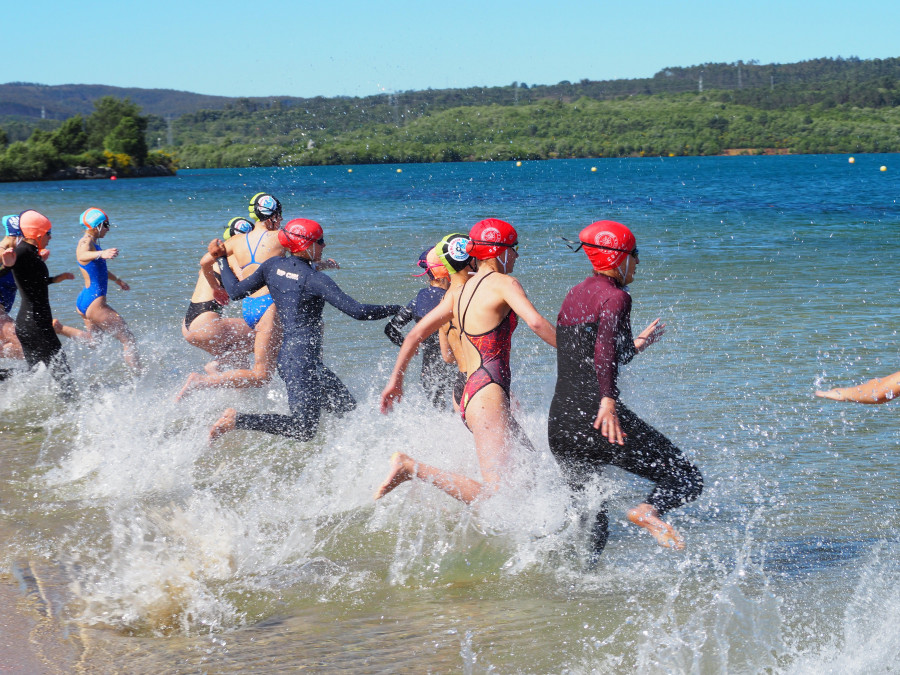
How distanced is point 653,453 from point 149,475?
391cm

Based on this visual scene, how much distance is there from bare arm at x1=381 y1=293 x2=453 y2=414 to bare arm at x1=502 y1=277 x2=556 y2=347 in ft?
1.45

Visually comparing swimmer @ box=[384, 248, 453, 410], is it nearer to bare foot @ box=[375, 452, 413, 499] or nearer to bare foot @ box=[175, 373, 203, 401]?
bare foot @ box=[375, 452, 413, 499]

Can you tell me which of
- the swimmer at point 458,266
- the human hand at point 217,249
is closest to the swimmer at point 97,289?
the human hand at point 217,249

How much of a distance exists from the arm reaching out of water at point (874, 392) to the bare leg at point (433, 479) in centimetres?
181

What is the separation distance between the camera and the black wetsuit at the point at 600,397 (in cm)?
411

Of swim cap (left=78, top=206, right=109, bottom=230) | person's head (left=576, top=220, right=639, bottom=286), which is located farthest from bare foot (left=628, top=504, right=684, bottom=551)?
swim cap (left=78, top=206, right=109, bottom=230)

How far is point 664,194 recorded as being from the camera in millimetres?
43406

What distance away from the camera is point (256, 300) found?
7.15 metres

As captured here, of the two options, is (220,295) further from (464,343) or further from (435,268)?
(464,343)

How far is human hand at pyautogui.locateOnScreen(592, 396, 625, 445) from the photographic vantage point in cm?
412

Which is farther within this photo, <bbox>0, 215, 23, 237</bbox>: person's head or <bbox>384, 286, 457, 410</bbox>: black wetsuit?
<bbox>0, 215, 23, 237</bbox>: person's head

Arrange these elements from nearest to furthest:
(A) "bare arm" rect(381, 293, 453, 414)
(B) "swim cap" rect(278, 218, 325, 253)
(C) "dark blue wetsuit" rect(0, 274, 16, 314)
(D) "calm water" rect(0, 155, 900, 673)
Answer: (D) "calm water" rect(0, 155, 900, 673), (A) "bare arm" rect(381, 293, 453, 414), (B) "swim cap" rect(278, 218, 325, 253), (C) "dark blue wetsuit" rect(0, 274, 16, 314)

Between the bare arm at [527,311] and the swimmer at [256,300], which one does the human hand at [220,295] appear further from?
the bare arm at [527,311]

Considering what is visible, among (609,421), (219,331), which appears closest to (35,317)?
(219,331)
